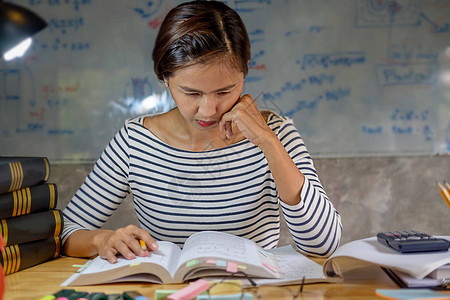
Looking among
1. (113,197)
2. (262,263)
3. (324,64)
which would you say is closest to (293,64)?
(324,64)

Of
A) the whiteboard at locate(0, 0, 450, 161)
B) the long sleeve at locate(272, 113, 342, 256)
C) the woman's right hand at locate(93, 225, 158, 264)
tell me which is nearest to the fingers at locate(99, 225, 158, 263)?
→ the woman's right hand at locate(93, 225, 158, 264)

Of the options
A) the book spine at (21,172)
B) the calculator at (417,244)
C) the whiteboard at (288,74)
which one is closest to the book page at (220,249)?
the calculator at (417,244)

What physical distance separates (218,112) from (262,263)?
47cm

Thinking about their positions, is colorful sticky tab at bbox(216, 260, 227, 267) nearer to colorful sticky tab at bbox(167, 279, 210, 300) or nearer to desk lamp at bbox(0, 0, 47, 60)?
colorful sticky tab at bbox(167, 279, 210, 300)

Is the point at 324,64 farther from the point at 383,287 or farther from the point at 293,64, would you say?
the point at 383,287

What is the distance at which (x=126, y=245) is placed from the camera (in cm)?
101

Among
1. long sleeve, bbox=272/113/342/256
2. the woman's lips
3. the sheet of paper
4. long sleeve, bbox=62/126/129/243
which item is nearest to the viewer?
the sheet of paper

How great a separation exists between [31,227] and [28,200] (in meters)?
0.06

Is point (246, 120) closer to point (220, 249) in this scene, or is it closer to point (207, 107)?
point (207, 107)

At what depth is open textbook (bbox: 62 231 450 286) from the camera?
866 millimetres

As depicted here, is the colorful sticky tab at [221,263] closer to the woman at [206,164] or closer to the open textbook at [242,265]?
the open textbook at [242,265]

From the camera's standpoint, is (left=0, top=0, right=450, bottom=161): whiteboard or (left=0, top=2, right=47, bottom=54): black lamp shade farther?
(left=0, top=0, right=450, bottom=161): whiteboard

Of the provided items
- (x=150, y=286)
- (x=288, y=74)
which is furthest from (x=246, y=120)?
(x=288, y=74)

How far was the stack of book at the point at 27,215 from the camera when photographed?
1005 millimetres
